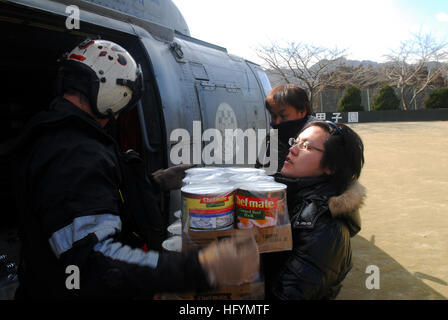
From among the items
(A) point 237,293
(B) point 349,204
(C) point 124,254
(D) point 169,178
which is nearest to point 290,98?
(D) point 169,178

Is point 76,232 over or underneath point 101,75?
underneath

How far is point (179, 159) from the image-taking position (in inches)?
123

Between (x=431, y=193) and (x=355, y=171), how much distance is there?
551 cm

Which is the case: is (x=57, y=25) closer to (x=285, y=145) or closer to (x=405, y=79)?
(x=285, y=145)

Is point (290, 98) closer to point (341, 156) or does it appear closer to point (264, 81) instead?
point (341, 156)

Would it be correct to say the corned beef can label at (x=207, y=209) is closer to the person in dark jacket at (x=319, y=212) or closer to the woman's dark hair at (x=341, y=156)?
the person in dark jacket at (x=319, y=212)

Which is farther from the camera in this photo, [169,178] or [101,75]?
[169,178]

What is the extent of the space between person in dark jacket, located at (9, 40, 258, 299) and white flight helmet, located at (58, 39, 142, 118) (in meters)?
0.12

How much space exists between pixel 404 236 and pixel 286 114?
8.85 ft

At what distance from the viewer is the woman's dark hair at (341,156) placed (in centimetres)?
176

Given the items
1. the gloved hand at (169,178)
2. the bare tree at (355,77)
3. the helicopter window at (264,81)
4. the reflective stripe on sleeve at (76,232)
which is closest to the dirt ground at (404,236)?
the gloved hand at (169,178)

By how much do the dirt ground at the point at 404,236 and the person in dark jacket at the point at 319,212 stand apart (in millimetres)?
1707

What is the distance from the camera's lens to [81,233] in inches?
43.0

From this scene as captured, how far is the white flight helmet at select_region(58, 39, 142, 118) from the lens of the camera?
4.75 feet
